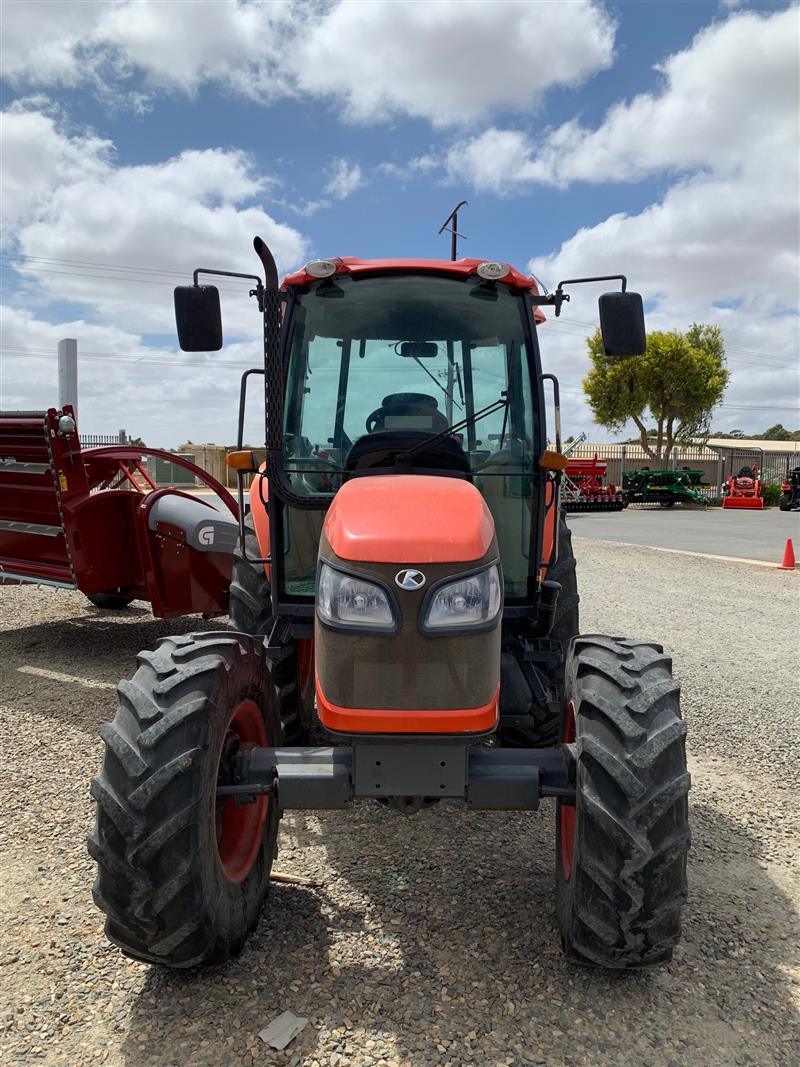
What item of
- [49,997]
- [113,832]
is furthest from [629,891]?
[49,997]

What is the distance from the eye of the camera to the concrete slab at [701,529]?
1579 centimetres

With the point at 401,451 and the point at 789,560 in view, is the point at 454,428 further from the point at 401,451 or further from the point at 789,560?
the point at 789,560

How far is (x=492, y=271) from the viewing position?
3.36m

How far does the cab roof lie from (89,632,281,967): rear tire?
5.50 ft

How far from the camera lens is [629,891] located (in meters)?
2.41

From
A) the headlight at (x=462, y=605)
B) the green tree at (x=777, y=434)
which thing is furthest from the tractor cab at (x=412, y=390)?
the green tree at (x=777, y=434)

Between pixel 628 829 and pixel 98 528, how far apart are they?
5188mm

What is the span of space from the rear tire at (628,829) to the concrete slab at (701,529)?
1234 cm

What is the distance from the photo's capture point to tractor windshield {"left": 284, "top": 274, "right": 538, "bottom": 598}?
3.48 m

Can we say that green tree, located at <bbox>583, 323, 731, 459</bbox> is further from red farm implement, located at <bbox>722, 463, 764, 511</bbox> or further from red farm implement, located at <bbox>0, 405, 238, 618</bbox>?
red farm implement, located at <bbox>0, 405, 238, 618</bbox>

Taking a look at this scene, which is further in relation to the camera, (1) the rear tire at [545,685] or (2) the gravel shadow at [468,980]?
(1) the rear tire at [545,685]

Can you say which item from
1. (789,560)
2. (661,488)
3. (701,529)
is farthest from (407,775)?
(661,488)

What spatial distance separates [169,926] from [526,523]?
206cm

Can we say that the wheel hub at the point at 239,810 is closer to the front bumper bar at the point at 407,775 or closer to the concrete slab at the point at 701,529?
the front bumper bar at the point at 407,775
